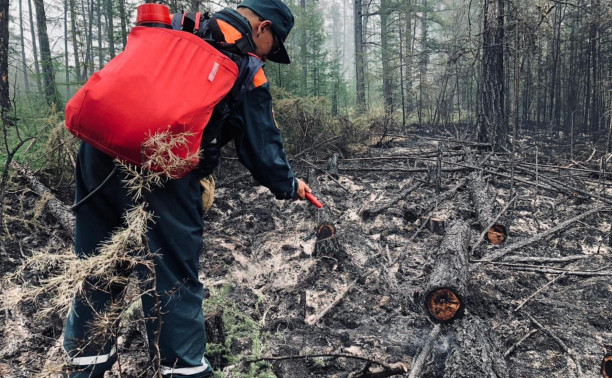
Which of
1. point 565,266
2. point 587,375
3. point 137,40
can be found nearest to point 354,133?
point 565,266

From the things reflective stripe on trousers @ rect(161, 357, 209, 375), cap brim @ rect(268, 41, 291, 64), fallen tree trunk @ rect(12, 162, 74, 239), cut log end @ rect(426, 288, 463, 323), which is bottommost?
cut log end @ rect(426, 288, 463, 323)

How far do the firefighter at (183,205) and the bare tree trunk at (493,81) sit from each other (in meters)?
8.10

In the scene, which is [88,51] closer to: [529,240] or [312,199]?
[312,199]

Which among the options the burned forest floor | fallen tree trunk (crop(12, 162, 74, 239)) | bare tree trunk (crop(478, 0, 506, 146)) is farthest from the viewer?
bare tree trunk (crop(478, 0, 506, 146))

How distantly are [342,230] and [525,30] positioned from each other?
16.1ft

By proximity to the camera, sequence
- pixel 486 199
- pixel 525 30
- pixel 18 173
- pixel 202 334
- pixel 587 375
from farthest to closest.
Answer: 1. pixel 525 30
2. pixel 486 199
3. pixel 18 173
4. pixel 587 375
5. pixel 202 334

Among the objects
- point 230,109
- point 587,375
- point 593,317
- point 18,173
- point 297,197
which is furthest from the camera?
point 18,173

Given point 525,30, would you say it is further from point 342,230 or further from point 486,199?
point 342,230

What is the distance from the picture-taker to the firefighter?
66.5 inches

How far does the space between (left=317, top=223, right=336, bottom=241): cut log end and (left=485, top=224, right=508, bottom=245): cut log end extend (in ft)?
6.18

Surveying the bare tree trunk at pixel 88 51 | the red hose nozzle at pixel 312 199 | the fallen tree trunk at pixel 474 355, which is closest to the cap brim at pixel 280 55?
the red hose nozzle at pixel 312 199

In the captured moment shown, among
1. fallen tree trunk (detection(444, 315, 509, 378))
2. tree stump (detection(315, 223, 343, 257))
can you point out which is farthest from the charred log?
fallen tree trunk (detection(444, 315, 509, 378))

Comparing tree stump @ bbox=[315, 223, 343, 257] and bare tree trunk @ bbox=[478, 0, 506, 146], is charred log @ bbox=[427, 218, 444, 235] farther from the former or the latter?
bare tree trunk @ bbox=[478, 0, 506, 146]

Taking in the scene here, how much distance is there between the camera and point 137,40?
1518mm
